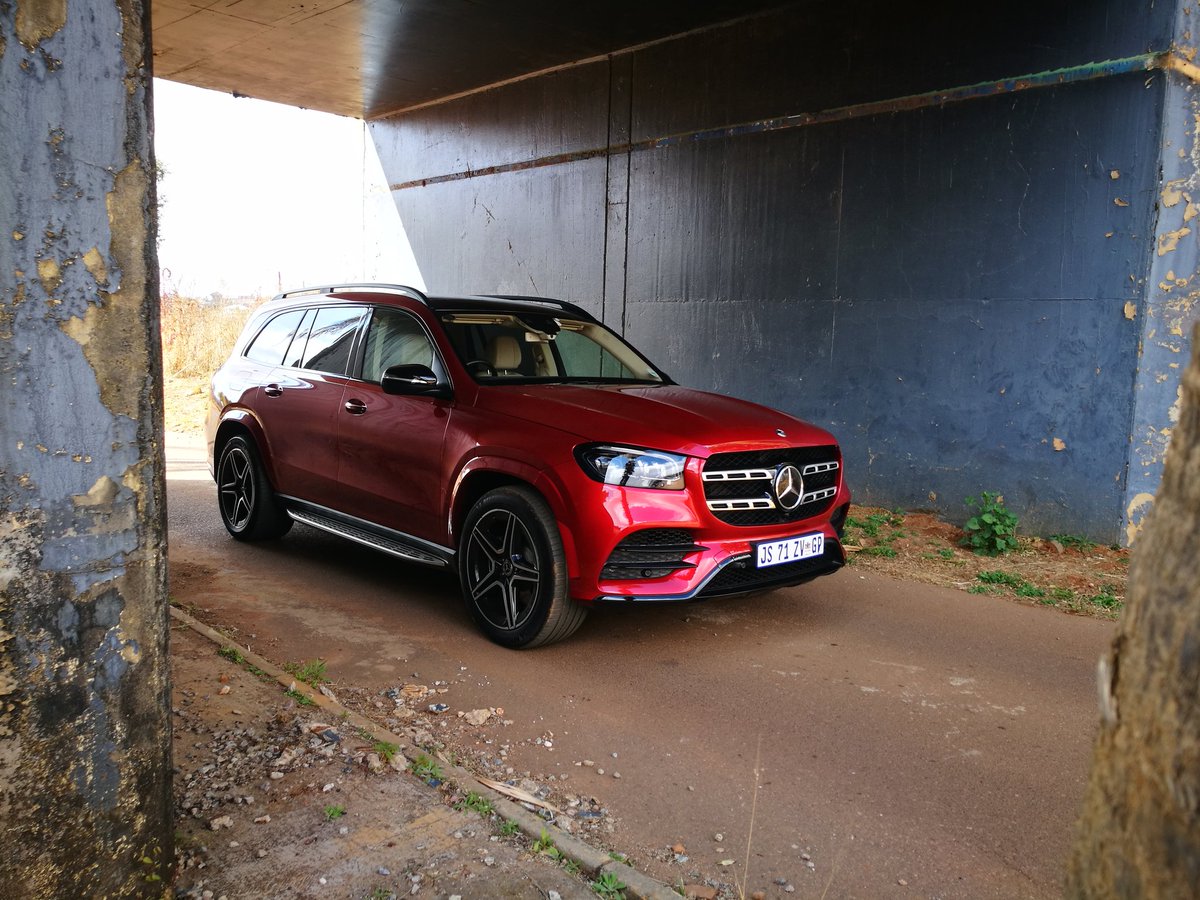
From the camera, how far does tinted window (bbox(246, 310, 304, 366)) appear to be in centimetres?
714

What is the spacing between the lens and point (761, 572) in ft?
16.3

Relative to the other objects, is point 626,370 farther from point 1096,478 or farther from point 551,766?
point 1096,478

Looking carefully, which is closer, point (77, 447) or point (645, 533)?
point (77, 447)

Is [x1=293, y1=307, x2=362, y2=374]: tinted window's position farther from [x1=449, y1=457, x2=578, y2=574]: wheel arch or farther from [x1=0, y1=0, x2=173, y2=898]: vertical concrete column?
[x1=0, y1=0, x2=173, y2=898]: vertical concrete column

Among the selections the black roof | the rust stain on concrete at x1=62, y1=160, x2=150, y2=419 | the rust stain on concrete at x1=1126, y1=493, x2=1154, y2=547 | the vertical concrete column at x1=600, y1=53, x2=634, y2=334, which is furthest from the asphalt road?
the vertical concrete column at x1=600, y1=53, x2=634, y2=334

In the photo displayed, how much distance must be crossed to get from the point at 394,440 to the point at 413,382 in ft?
1.60

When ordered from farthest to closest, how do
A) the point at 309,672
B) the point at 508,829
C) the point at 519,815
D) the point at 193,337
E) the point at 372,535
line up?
the point at 193,337 → the point at 372,535 → the point at 309,672 → the point at 519,815 → the point at 508,829

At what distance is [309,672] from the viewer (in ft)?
14.9

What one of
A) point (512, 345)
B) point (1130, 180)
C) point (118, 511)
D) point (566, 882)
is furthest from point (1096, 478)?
point (118, 511)

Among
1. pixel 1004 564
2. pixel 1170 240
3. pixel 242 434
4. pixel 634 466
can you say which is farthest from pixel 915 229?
pixel 242 434

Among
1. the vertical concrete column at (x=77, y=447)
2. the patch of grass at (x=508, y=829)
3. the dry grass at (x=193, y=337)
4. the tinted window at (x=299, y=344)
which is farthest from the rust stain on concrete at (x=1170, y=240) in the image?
the dry grass at (x=193, y=337)

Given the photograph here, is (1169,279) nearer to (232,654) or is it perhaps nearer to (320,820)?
(232,654)

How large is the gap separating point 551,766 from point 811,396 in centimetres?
652

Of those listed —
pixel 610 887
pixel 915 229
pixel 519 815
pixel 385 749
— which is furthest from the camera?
pixel 915 229
